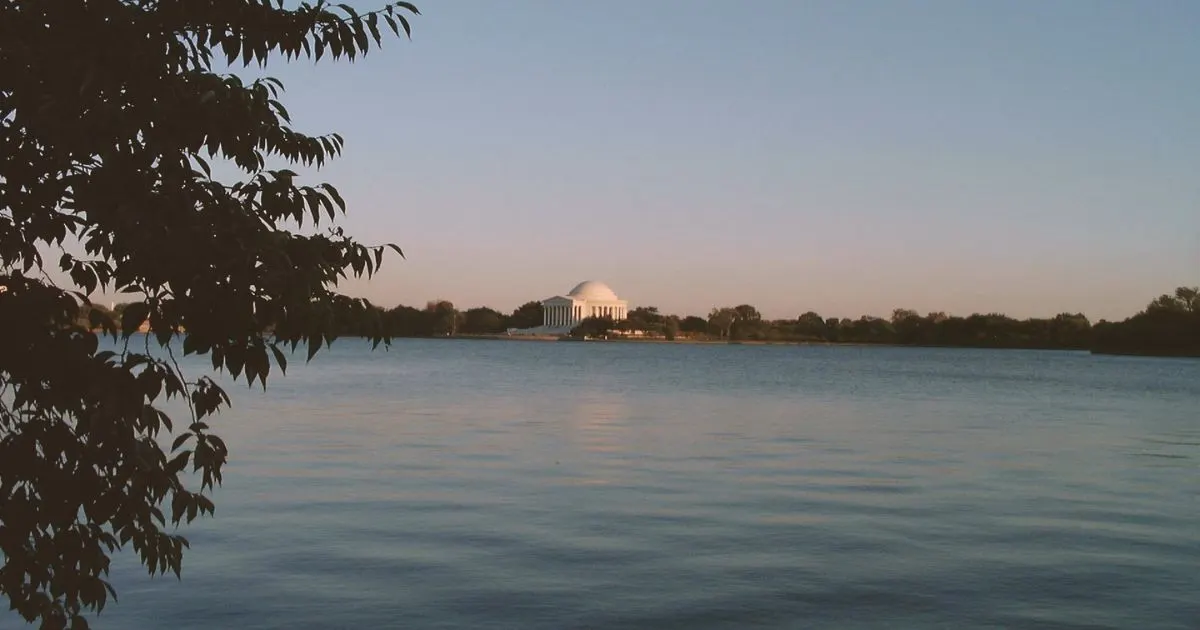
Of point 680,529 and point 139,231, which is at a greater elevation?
point 139,231

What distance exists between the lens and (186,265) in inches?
189

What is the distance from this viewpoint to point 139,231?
472cm

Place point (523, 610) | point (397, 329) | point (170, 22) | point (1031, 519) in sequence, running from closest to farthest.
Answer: point (170, 22)
point (397, 329)
point (523, 610)
point (1031, 519)

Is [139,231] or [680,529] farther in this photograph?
[680,529]

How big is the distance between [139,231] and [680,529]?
1311 centimetres

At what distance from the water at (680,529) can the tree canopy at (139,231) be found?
6.55m

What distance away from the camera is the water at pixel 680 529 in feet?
40.8

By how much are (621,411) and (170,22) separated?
125ft

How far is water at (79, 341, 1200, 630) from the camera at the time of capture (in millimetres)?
12445

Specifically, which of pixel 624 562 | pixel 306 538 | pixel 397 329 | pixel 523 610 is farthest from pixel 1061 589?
pixel 397 329

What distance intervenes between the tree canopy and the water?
6.55 meters

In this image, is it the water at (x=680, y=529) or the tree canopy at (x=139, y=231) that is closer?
the tree canopy at (x=139, y=231)

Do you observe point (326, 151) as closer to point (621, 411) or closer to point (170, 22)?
point (170, 22)

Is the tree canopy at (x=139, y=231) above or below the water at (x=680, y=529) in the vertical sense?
above
